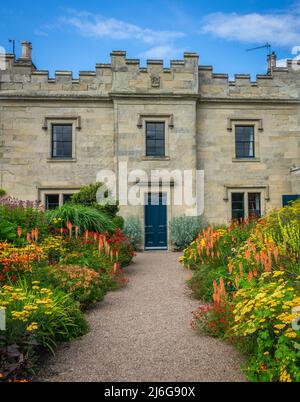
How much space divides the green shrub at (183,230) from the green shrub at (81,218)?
4.73 metres

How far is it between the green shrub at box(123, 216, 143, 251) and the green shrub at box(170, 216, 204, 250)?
4.69 ft

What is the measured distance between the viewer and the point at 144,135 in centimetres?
1561

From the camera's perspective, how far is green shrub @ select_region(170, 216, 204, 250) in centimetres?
1491

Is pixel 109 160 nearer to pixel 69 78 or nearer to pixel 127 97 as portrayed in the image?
pixel 127 97

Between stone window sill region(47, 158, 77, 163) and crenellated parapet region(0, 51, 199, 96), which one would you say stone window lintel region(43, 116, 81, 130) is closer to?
crenellated parapet region(0, 51, 199, 96)

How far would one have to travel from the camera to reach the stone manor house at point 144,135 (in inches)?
610

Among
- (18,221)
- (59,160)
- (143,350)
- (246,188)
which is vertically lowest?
(143,350)

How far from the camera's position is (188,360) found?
4.16m

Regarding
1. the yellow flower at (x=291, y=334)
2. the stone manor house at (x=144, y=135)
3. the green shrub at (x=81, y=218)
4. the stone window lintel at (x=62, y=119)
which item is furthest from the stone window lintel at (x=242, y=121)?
the yellow flower at (x=291, y=334)

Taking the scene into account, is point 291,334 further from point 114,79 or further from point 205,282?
point 114,79

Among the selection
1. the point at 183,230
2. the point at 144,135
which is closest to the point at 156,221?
the point at 183,230

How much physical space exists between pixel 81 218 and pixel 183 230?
570cm

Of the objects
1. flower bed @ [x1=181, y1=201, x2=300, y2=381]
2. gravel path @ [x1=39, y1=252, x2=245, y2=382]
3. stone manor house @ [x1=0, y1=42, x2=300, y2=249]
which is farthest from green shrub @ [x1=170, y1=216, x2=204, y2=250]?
gravel path @ [x1=39, y1=252, x2=245, y2=382]
